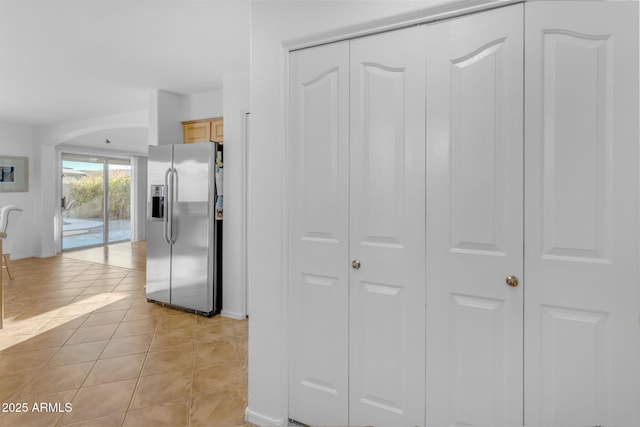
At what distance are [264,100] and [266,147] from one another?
24 centimetres

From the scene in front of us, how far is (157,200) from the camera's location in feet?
12.4

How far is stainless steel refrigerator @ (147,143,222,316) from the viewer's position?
3.53 m

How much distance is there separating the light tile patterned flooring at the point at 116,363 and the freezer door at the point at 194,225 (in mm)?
260

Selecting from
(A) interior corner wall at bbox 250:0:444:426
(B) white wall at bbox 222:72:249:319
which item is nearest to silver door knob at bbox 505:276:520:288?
(A) interior corner wall at bbox 250:0:444:426

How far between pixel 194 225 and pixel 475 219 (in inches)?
112

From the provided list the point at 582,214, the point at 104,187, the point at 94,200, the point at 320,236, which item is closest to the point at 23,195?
the point at 94,200

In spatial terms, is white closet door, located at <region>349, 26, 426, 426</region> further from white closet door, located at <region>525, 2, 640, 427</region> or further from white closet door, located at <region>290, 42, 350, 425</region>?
white closet door, located at <region>525, 2, 640, 427</region>

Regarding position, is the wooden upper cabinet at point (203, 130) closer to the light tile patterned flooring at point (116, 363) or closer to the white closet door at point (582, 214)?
the light tile patterned flooring at point (116, 363)

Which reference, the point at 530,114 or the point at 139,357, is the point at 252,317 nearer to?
the point at 139,357

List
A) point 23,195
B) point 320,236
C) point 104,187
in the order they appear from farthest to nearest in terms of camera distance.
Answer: point 104,187 → point 23,195 → point 320,236

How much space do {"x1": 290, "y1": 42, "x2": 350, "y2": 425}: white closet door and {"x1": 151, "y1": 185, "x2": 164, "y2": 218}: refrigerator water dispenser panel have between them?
2.44 meters

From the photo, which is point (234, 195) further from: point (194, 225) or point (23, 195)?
point (23, 195)

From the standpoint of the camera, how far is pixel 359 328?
5.63 feet

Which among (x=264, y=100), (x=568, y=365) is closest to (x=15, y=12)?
(x=264, y=100)
